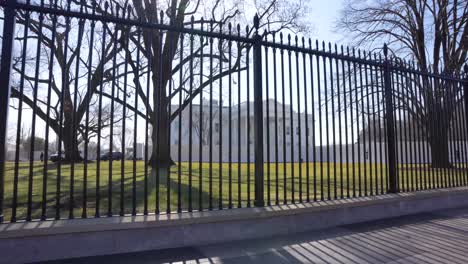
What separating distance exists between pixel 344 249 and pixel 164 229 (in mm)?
2208

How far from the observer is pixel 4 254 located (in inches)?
125

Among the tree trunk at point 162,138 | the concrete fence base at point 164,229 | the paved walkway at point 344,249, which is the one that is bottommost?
the paved walkway at point 344,249

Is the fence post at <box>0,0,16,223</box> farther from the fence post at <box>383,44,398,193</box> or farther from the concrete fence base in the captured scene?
the fence post at <box>383,44,398,193</box>

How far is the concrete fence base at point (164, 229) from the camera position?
3305 millimetres

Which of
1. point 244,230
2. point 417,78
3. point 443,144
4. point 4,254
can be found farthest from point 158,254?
point 443,144

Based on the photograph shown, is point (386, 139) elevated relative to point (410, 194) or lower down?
elevated

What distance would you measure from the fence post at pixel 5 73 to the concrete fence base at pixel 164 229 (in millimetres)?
541

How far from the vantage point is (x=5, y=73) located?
3.62m

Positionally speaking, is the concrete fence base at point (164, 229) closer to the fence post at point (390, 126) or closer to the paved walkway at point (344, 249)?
the paved walkway at point (344, 249)

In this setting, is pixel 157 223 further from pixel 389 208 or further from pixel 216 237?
pixel 389 208

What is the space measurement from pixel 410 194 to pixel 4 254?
6.25m

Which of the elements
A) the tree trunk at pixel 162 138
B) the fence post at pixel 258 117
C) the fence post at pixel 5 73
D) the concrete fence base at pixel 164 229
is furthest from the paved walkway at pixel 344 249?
the fence post at pixel 5 73

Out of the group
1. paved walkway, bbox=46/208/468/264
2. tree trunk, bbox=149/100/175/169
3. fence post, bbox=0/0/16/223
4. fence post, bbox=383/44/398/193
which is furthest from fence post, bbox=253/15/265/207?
fence post, bbox=0/0/16/223

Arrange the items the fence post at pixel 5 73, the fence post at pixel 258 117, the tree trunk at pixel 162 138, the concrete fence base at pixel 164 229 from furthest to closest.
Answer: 1. the fence post at pixel 258 117
2. the tree trunk at pixel 162 138
3. the fence post at pixel 5 73
4. the concrete fence base at pixel 164 229
